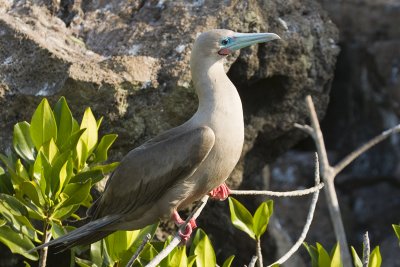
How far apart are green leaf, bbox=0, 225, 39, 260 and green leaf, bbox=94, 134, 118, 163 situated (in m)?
0.63

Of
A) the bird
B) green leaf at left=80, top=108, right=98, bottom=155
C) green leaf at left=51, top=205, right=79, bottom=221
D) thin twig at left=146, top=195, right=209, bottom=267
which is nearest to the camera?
thin twig at left=146, top=195, right=209, bottom=267

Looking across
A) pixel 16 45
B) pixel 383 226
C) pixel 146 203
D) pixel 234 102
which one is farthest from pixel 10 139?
pixel 383 226

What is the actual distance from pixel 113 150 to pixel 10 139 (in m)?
0.65

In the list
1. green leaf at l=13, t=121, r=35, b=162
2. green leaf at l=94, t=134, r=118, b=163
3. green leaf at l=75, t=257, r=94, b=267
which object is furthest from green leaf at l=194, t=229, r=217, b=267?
green leaf at l=13, t=121, r=35, b=162

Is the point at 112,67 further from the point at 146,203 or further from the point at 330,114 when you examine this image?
the point at 330,114

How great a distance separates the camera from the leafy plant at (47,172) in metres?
5.16

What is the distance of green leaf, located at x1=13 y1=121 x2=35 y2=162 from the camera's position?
17.6 ft

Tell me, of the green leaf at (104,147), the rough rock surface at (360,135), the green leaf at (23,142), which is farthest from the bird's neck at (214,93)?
the rough rock surface at (360,135)

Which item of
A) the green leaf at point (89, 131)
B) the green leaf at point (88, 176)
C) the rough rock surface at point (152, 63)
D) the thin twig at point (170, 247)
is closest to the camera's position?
the thin twig at point (170, 247)

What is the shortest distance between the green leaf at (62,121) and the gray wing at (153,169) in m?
0.37

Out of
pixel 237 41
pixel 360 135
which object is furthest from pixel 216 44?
pixel 360 135

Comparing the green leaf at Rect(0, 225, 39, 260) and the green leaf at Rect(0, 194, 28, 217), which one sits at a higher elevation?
the green leaf at Rect(0, 194, 28, 217)

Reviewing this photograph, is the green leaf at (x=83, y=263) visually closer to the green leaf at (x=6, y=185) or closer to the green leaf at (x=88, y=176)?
the green leaf at (x=88, y=176)

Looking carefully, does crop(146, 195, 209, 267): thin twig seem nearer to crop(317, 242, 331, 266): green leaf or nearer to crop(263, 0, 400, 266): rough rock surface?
crop(317, 242, 331, 266): green leaf
